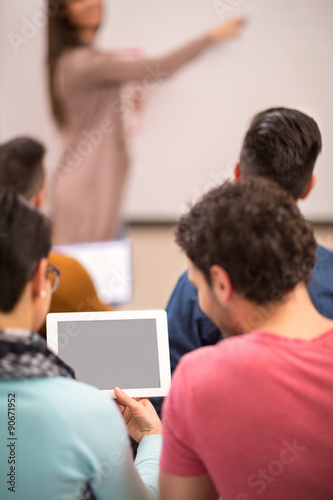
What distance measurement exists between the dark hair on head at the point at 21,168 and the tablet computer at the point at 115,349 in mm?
700

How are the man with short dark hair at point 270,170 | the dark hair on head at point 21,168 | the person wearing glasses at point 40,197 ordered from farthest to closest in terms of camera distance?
1. the dark hair on head at point 21,168
2. the person wearing glasses at point 40,197
3. the man with short dark hair at point 270,170

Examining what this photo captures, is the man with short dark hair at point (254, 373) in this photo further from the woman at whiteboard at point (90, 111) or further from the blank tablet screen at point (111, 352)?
the woman at whiteboard at point (90, 111)

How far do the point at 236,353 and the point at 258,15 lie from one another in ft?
7.98

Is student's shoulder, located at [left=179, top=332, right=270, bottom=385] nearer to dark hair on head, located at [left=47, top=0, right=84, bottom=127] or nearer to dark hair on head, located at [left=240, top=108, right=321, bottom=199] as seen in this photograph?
dark hair on head, located at [left=240, top=108, right=321, bottom=199]

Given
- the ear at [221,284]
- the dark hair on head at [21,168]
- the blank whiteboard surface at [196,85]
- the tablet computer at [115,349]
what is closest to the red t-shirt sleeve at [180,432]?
the ear at [221,284]

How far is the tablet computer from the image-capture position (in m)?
1.07

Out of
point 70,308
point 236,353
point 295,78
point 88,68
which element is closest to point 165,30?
point 88,68

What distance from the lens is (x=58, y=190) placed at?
283 cm

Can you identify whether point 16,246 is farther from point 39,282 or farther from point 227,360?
point 227,360

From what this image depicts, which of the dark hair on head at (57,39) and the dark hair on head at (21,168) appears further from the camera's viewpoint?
the dark hair on head at (57,39)

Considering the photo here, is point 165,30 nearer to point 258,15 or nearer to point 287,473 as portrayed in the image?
point 258,15

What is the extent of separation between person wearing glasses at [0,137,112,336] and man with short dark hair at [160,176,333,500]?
54cm

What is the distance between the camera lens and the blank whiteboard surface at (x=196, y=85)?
2781 mm

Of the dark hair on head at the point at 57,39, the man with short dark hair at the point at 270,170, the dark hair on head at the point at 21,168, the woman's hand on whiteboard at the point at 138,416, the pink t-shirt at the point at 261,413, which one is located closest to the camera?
the pink t-shirt at the point at 261,413
